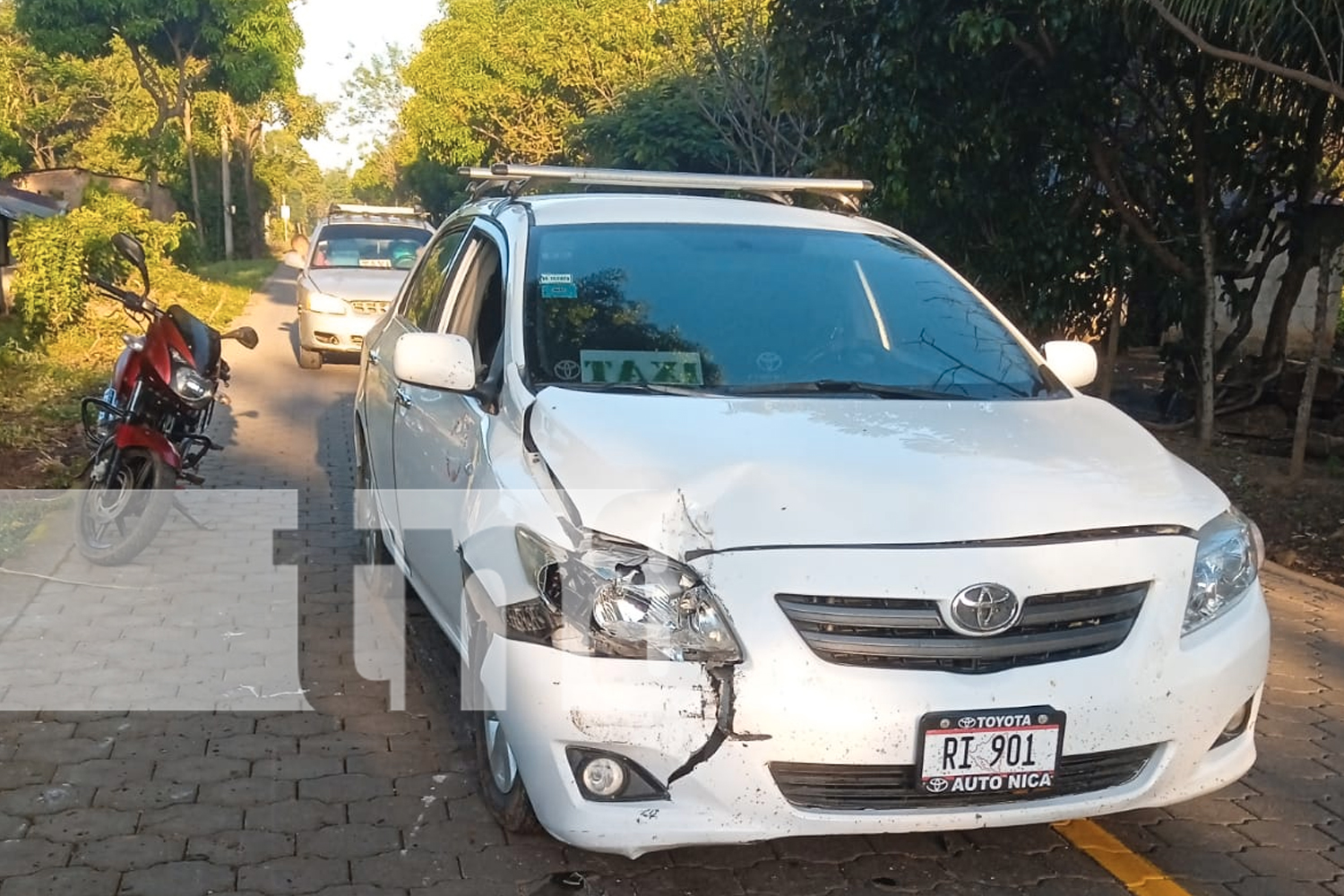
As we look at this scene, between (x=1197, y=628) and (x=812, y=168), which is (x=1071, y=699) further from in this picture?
(x=812, y=168)

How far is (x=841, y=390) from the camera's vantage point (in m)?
4.11

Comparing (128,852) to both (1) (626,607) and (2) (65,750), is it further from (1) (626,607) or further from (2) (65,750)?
(1) (626,607)

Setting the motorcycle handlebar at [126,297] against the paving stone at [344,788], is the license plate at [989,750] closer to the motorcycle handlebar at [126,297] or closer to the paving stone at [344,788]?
the paving stone at [344,788]

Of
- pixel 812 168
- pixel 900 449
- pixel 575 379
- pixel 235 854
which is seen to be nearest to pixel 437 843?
pixel 235 854

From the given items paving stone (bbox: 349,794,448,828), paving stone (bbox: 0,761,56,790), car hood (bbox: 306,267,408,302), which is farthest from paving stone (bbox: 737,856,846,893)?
car hood (bbox: 306,267,408,302)

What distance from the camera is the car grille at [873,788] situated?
3086 mm

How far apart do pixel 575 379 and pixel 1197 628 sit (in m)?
1.87

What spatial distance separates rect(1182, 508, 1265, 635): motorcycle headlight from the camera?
133 inches

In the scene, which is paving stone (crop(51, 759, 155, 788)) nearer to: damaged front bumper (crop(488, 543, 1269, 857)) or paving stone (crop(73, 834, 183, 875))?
paving stone (crop(73, 834, 183, 875))

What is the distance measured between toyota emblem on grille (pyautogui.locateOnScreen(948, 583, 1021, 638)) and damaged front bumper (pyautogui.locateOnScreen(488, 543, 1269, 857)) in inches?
2.7

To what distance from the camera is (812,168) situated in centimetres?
1089

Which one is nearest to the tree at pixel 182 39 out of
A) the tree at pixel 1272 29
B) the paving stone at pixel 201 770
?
the tree at pixel 1272 29

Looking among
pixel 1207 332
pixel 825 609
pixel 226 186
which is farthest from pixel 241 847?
pixel 226 186

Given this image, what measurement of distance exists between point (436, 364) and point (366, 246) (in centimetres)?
1154
